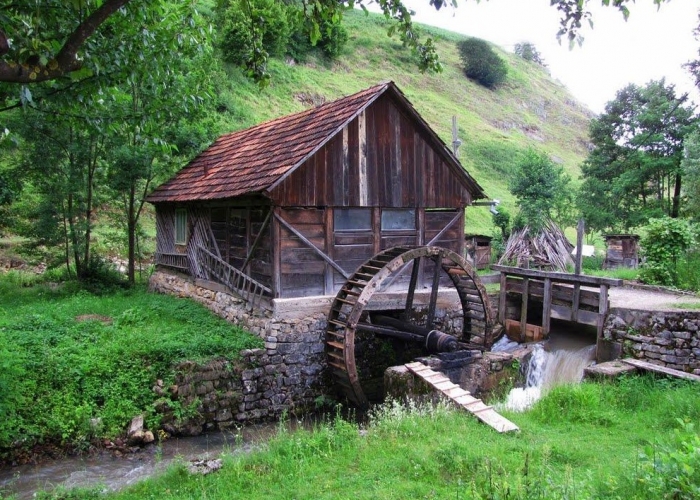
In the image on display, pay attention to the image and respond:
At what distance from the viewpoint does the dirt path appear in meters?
12.3

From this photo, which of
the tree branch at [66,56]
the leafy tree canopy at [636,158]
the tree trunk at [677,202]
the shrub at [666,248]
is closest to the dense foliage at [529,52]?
the leafy tree canopy at [636,158]

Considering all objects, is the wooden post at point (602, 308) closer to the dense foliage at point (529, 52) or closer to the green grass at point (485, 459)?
the green grass at point (485, 459)

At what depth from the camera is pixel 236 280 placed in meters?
12.4

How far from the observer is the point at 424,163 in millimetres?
12711

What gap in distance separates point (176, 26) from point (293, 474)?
655cm

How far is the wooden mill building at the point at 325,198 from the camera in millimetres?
11062

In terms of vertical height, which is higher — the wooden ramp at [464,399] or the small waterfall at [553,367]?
the wooden ramp at [464,399]

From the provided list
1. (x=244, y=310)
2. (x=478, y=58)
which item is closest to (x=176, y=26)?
(x=244, y=310)

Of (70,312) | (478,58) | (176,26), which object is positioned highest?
(478,58)

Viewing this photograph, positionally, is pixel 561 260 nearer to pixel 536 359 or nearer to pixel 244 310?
pixel 536 359

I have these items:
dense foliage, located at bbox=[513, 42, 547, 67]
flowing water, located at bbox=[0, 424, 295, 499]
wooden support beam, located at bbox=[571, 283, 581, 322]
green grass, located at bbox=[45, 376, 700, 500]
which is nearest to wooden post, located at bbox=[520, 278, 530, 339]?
wooden support beam, located at bbox=[571, 283, 581, 322]

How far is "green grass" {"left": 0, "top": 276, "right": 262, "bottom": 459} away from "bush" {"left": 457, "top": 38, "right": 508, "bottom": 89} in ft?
167

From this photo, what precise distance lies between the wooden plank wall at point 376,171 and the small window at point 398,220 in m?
0.24

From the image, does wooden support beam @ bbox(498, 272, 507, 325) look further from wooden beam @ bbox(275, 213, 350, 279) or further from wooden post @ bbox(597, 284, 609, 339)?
wooden beam @ bbox(275, 213, 350, 279)
